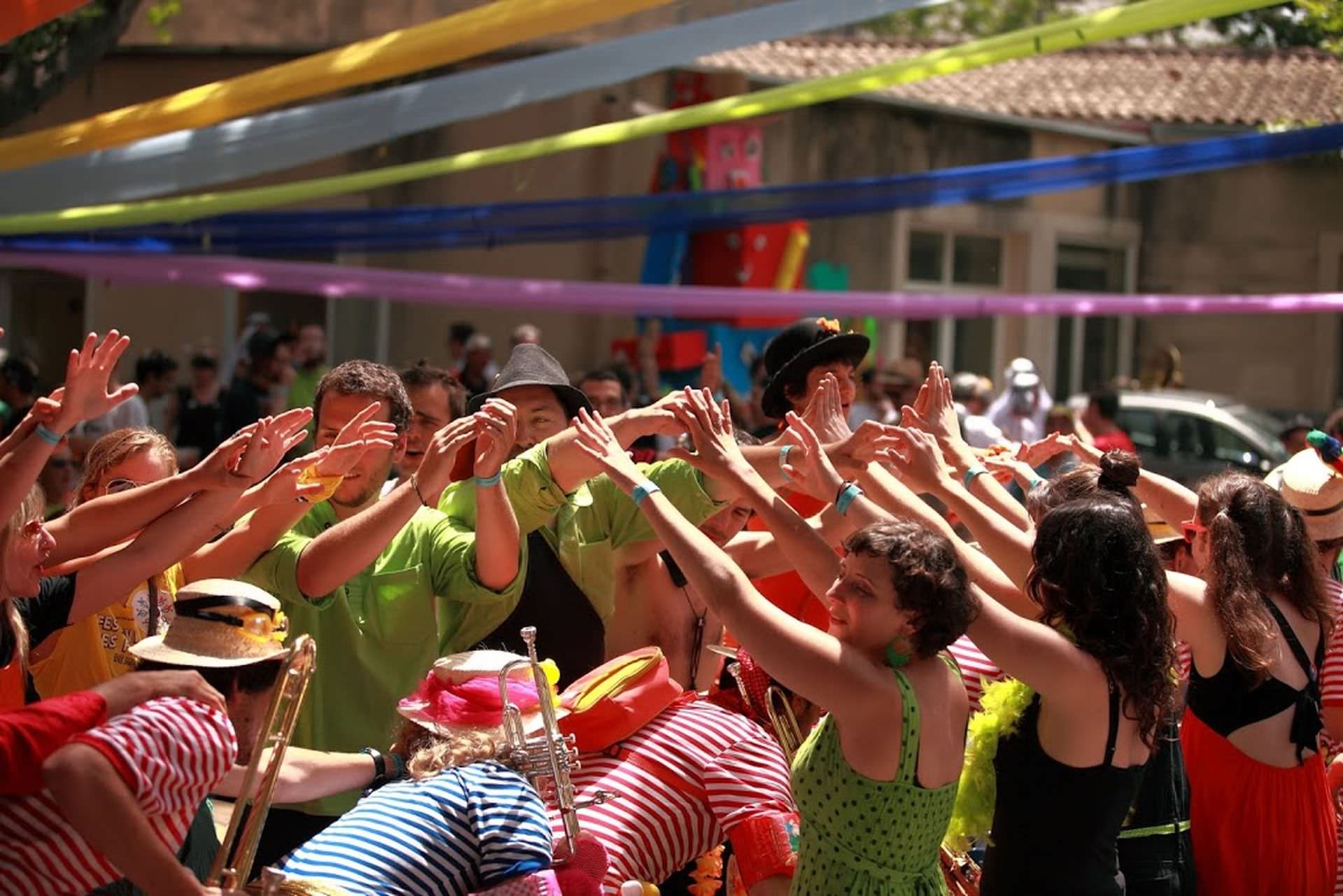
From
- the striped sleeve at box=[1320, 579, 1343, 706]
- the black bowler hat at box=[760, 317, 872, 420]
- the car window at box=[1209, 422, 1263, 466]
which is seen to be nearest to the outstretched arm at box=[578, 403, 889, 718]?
the black bowler hat at box=[760, 317, 872, 420]

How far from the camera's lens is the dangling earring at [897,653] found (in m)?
3.04

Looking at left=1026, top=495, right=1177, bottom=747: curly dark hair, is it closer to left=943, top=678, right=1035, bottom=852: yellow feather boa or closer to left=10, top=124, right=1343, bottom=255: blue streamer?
left=943, top=678, right=1035, bottom=852: yellow feather boa

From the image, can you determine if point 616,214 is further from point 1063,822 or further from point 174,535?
point 1063,822

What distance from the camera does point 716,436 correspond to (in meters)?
3.53

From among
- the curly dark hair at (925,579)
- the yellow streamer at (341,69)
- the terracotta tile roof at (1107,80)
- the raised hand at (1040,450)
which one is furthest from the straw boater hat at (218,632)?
the terracotta tile roof at (1107,80)

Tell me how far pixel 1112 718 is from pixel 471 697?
1.24m

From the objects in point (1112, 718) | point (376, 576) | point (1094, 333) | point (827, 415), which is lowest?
point (1094, 333)

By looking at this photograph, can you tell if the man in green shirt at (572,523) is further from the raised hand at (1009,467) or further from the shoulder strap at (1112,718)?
the shoulder strap at (1112,718)

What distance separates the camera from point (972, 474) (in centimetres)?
405

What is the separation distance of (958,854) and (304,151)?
4.24 metres

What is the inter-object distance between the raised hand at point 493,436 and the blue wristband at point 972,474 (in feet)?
3.68

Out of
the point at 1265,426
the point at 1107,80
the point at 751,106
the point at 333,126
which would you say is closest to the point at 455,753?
the point at 751,106

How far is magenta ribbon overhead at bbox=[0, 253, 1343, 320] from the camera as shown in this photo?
27.4 feet

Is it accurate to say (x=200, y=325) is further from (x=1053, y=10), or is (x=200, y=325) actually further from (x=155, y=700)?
(x=1053, y=10)
